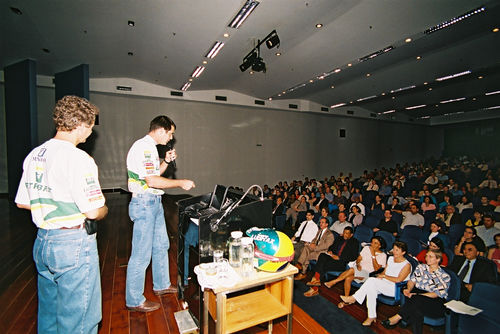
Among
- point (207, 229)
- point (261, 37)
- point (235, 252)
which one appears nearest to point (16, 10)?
point (261, 37)

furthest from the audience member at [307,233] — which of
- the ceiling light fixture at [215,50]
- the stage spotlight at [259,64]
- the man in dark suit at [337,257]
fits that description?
the ceiling light fixture at [215,50]

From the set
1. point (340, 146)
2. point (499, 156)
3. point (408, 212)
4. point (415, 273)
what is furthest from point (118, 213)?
point (499, 156)

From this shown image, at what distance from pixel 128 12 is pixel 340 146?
1385cm

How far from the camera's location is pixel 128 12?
4.97 m

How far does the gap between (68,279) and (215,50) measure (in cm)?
636

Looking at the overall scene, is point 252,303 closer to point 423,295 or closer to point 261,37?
point 423,295

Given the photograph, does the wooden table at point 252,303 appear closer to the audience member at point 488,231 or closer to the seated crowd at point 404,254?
the seated crowd at point 404,254

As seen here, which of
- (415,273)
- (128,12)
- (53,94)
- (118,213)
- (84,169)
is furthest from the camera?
(53,94)

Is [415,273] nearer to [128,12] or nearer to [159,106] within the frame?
[128,12]

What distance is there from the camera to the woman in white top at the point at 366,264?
12.0ft

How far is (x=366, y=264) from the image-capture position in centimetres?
384

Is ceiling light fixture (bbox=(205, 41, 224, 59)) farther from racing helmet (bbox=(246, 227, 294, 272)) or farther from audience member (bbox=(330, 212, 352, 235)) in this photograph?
racing helmet (bbox=(246, 227, 294, 272))

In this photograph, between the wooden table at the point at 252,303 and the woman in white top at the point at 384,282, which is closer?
the wooden table at the point at 252,303

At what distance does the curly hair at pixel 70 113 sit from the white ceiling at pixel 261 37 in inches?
156
